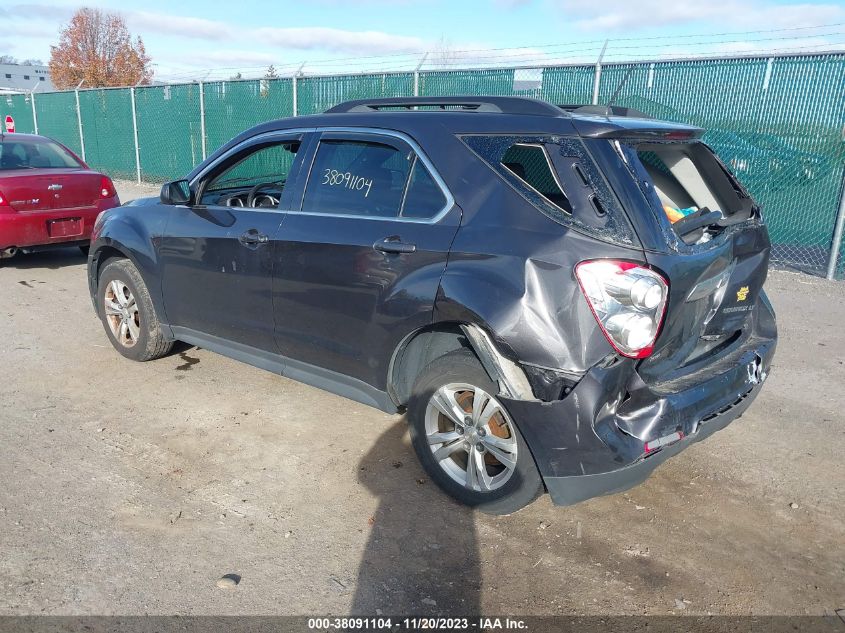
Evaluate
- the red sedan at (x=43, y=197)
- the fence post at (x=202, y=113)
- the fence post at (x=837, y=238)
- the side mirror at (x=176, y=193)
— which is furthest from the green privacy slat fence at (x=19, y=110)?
the fence post at (x=837, y=238)

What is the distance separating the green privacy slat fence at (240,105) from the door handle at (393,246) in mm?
10993

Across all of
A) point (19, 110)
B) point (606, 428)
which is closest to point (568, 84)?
point (606, 428)

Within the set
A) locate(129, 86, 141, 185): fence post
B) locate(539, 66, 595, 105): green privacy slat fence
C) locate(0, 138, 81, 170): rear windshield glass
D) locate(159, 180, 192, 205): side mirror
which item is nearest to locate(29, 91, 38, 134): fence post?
locate(129, 86, 141, 185): fence post

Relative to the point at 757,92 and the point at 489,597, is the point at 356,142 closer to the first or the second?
the point at 489,597

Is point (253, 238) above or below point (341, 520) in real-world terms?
above

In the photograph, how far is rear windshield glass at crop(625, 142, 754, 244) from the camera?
3.39 metres

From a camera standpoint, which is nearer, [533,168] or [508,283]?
[508,283]

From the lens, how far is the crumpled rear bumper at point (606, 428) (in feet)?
9.34

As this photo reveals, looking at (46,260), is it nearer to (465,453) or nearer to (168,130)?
(465,453)

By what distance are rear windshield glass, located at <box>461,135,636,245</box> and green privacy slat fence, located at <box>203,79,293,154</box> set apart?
1124 centimetres

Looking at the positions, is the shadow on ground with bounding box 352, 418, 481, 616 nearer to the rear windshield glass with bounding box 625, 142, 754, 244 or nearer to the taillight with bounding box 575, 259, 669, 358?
the taillight with bounding box 575, 259, 669, 358

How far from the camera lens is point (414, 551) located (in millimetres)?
3129

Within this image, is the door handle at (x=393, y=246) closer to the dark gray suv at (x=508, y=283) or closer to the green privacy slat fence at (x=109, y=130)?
the dark gray suv at (x=508, y=283)

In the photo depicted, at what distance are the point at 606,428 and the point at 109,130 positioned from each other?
19.4 metres
